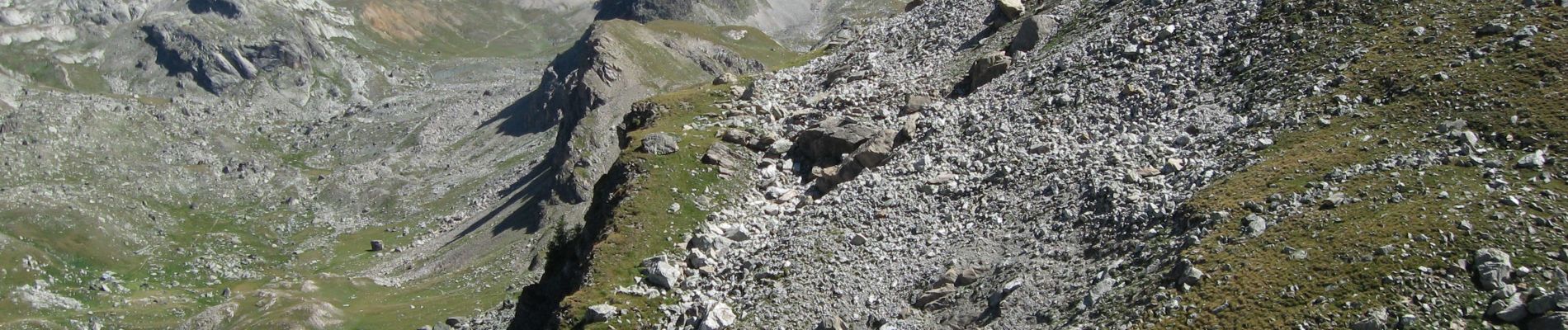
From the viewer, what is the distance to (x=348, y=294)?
551 feet

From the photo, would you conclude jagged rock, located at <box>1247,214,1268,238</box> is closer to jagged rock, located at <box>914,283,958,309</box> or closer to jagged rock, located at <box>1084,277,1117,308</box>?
jagged rock, located at <box>1084,277,1117,308</box>

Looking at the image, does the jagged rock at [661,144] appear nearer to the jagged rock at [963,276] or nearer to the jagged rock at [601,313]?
the jagged rock at [601,313]

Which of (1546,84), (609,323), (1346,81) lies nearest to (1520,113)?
(1546,84)

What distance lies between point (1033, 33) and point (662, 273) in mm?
27529

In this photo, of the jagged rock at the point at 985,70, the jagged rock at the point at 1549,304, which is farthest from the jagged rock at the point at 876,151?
the jagged rock at the point at 1549,304

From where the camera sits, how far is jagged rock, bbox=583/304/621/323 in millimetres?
46781

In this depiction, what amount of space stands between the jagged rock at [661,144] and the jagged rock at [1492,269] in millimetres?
41184

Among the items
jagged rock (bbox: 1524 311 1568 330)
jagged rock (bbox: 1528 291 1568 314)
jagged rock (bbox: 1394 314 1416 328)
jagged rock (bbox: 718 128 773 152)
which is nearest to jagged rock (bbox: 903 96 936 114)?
jagged rock (bbox: 718 128 773 152)

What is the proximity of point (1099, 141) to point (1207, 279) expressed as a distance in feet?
45.3

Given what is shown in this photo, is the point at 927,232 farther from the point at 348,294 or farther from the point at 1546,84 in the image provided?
the point at 348,294

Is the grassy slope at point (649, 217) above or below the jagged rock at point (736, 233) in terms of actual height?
below

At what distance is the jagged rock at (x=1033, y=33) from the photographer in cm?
6191

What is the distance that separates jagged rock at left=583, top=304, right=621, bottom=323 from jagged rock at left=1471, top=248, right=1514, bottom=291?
31.9 m

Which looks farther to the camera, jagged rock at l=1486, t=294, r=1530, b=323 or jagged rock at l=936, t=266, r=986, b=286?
jagged rock at l=936, t=266, r=986, b=286
